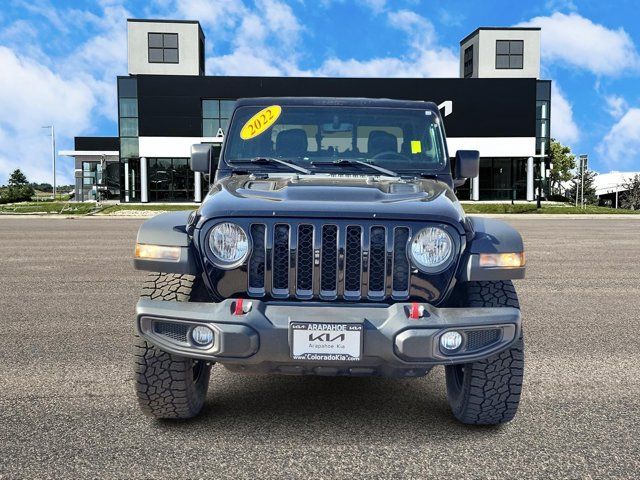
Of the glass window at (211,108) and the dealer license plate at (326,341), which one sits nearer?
the dealer license plate at (326,341)

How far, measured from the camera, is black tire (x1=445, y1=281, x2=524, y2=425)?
11.5 ft

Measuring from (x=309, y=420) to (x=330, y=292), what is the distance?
2.99 feet

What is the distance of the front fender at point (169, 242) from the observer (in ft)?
11.4

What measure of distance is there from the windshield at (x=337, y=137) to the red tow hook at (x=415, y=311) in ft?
5.40

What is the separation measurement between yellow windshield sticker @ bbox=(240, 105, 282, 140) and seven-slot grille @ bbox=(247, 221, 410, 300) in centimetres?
178

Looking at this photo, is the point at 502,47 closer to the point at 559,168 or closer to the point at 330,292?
the point at 559,168

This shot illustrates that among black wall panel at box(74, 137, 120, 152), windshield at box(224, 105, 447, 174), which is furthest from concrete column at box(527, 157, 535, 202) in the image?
windshield at box(224, 105, 447, 174)

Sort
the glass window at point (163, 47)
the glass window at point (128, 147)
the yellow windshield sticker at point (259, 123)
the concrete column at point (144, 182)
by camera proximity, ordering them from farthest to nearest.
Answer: the glass window at point (163, 47), the glass window at point (128, 147), the concrete column at point (144, 182), the yellow windshield sticker at point (259, 123)

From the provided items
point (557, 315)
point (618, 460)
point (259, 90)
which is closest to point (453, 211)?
point (618, 460)

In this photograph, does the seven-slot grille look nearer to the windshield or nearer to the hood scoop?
the hood scoop

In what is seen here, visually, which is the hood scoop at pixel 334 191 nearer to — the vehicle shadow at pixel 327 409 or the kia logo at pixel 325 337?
the kia logo at pixel 325 337

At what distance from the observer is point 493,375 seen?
11.6 ft

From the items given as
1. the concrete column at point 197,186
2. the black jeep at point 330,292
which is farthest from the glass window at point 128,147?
the black jeep at point 330,292

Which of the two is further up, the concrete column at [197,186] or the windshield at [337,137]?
the concrete column at [197,186]
